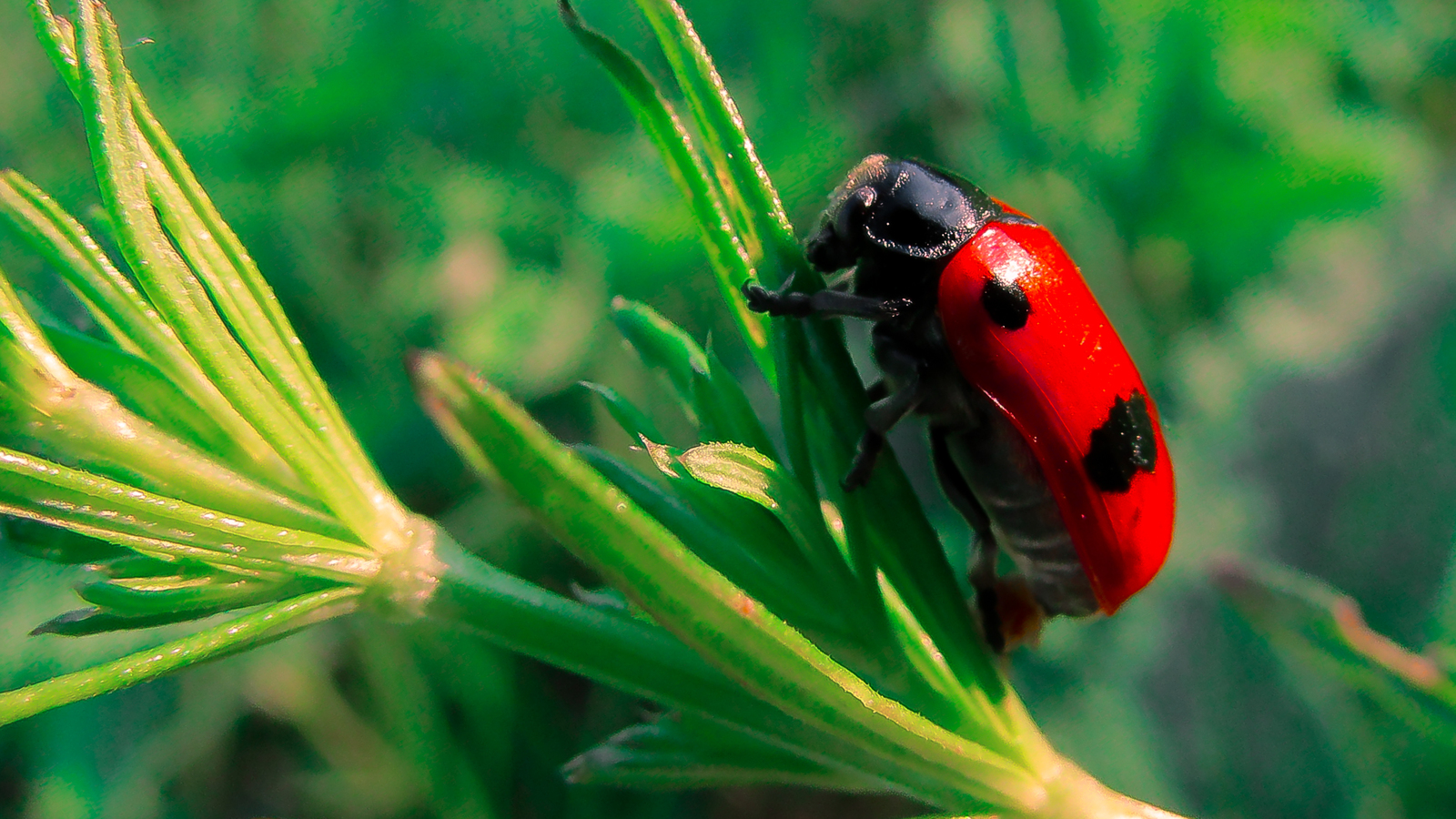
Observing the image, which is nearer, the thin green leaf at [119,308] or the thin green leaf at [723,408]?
the thin green leaf at [119,308]

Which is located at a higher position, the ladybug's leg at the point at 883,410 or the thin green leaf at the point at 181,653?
the thin green leaf at the point at 181,653

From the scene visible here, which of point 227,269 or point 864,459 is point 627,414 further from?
point 227,269

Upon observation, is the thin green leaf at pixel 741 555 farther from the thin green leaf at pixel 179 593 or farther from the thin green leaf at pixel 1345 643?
the thin green leaf at pixel 1345 643

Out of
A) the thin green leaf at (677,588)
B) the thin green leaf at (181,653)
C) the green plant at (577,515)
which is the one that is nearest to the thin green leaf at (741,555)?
the green plant at (577,515)

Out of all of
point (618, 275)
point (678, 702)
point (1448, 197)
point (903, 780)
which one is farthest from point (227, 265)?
point (1448, 197)

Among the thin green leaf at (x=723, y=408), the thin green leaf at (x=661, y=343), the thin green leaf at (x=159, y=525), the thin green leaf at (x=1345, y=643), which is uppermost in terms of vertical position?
the thin green leaf at (x=159, y=525)

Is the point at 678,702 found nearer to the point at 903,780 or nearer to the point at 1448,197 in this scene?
the point at 903,780
